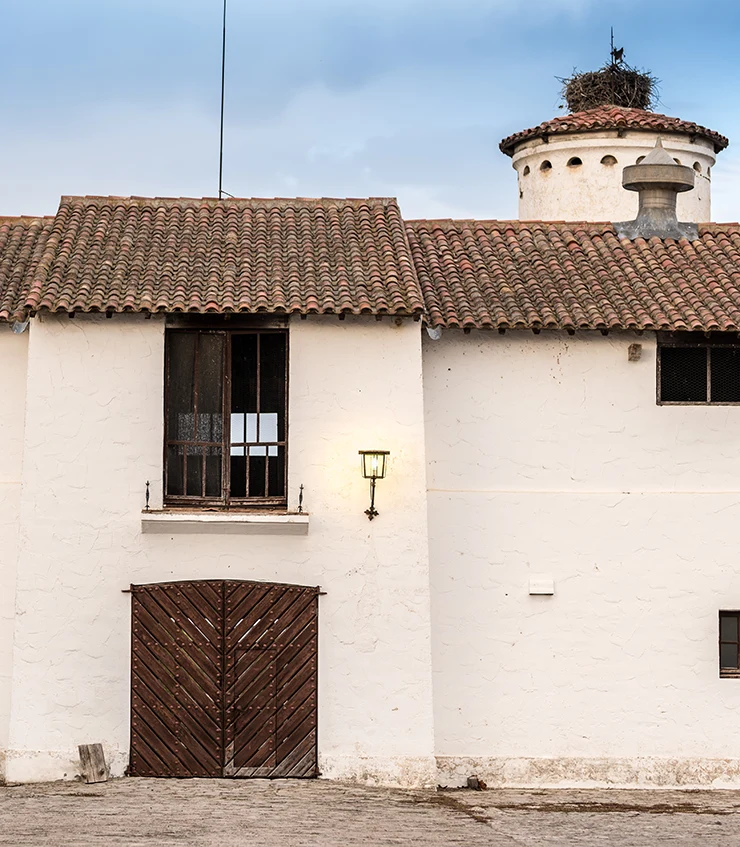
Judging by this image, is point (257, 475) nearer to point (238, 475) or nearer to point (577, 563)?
point (238, 475)

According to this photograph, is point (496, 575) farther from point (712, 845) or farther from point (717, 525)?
point (712, 845)

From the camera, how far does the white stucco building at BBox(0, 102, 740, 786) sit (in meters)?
16.8

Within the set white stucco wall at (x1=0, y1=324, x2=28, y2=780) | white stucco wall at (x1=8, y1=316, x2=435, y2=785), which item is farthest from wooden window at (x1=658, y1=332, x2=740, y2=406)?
white stucco wall at (x1=0, y1=324, x2=28, y2=780)

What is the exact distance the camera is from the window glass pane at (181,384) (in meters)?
17.2

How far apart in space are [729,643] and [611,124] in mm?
10449

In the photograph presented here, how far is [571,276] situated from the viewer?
61.3ft

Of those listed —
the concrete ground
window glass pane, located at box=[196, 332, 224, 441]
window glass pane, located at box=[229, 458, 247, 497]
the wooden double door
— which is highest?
window glass pane, located at box=[196, 332, 224, 441]

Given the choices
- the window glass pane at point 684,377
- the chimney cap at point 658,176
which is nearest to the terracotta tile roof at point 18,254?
the window glass pane at point 684,377

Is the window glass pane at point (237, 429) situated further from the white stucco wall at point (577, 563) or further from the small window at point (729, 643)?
the small window at point (729, 643)

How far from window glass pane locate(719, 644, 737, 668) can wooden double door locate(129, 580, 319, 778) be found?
4711 millimetres

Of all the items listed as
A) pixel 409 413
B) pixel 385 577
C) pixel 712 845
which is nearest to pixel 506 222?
pixel 409 413

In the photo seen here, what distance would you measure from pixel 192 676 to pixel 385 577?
7.57 feet

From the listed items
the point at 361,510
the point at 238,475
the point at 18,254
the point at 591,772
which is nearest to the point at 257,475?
the point at 238,475

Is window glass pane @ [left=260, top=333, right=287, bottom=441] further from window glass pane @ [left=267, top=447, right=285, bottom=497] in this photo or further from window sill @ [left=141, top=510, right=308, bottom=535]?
window sill @ [left=141, top=510, right=308, bottom=535]
